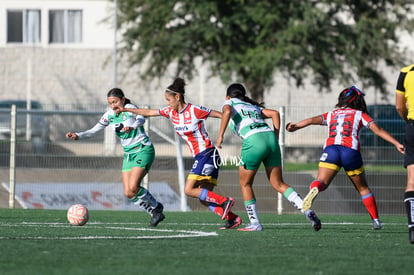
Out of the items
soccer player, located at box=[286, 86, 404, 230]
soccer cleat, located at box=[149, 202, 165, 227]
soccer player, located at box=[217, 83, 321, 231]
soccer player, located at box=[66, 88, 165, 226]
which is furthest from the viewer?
soccer player, located at box=[66, 88, 165, 226]

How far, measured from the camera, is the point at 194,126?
39.3 feet

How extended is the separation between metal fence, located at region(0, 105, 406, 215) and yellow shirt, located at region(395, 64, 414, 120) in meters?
7.86

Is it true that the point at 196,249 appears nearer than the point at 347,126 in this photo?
Yes

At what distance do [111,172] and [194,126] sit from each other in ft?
22.4

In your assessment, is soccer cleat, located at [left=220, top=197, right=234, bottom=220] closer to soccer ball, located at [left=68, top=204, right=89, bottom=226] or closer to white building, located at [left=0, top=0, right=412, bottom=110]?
soccer ball, located at [left=68, top=204, right=89, bottom=226]

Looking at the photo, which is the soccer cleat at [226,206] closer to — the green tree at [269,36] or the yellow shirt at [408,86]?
the yellow shirt at [408,86]

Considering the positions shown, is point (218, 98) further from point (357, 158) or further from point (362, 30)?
point (357, 158)

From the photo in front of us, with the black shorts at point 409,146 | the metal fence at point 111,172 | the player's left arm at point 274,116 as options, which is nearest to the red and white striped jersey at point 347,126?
the player's left arm at point 274,116

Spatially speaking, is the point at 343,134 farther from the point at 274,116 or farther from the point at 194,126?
the point at 194,126

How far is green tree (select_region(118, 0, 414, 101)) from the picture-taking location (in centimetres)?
3216

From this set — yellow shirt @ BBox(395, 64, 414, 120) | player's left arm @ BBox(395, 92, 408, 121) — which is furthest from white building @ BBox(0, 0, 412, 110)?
yellow shirt @ BBox(395, 64, 414, 120)

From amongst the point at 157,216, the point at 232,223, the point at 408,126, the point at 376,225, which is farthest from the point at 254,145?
the point at 408,126

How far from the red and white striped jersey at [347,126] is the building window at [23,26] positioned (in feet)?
112

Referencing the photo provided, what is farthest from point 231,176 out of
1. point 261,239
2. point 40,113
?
point 261,239
